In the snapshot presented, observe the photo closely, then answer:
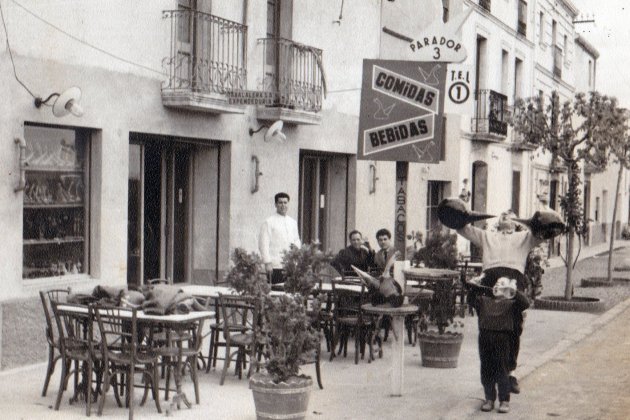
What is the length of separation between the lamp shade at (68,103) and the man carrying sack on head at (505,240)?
13.8ft

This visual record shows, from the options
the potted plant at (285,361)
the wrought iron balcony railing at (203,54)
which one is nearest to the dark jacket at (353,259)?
the wrought iron balcony railing at (203,54)

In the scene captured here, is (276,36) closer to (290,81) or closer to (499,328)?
(290,81)

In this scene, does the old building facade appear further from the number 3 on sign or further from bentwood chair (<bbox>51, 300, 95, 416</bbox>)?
bentwood chair (<bbox>51, 300, 95, 416</bbox>)

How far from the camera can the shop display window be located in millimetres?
11039

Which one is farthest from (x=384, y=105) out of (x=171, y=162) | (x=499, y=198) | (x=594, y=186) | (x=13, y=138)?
(x=594, y=186)

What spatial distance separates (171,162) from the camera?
14.2 m

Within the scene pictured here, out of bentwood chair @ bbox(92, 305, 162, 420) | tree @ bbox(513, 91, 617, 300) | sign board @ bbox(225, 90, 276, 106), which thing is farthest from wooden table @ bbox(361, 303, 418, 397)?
tree @ bbox(513, 91, 617, 300)

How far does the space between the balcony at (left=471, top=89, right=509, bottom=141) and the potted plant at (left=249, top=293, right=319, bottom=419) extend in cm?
1841

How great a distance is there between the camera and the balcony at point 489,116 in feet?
84.4

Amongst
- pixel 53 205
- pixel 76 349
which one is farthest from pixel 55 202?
pixel 76 349

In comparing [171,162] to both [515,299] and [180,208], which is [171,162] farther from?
[515,299]

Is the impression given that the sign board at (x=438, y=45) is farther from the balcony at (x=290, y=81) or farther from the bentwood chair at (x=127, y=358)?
the balcony at (x=290, y=81)

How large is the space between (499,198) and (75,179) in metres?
19.0

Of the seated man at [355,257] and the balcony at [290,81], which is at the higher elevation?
the balcony at [290,81]
